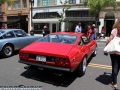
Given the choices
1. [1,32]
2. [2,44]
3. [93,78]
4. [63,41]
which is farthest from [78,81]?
[1,32]

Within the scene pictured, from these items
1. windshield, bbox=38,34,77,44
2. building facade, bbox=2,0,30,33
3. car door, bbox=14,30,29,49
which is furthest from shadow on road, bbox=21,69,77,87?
building facade, bbox=2,0,30,33

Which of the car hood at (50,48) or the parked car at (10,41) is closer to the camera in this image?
the car hood at (50,48)

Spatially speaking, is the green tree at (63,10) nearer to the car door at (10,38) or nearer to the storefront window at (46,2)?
the storefront window at (46,2)

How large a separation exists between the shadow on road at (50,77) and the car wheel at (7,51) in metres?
2.71

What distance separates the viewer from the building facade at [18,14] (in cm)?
3206

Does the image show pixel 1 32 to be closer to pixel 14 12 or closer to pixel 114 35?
pixel 114 35

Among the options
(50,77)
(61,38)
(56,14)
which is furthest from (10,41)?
(56,14)

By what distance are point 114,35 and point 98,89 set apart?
146 cm

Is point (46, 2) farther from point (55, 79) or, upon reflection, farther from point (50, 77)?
point (55, 79)

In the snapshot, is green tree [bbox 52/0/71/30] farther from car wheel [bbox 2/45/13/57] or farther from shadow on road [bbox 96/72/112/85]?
shadow on road [bbox 96/72/112/85]

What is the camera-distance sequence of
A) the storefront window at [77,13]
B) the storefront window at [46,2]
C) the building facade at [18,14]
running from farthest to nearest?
the building facade at [18,14] → the storefront window at [46,2] → the storefront window at [77,13]

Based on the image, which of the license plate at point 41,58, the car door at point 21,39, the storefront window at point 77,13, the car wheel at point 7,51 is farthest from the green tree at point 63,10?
the license plate at point 41,58

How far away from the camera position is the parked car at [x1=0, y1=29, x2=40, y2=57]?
24.6ft

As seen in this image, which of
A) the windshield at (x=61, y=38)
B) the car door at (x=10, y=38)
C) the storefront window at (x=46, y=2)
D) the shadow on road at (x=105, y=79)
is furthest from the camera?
the storefront window at (x=46, y=2)
